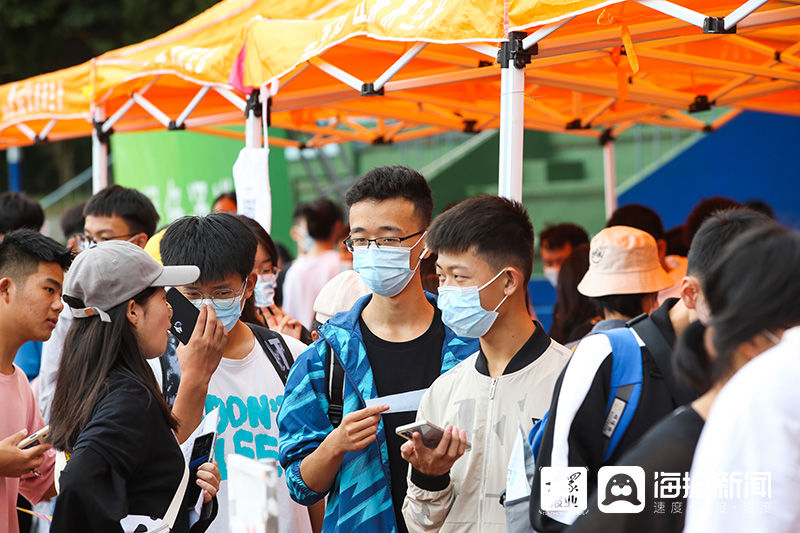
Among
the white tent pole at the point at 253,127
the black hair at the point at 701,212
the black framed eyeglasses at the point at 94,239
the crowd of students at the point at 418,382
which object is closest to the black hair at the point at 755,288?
the crowd of students at the point at 418,382

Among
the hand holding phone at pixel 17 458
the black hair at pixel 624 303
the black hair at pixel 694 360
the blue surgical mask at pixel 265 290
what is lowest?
the hand holding phone at pixel 17 458

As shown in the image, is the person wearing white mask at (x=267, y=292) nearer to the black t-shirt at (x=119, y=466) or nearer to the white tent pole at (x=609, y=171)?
the black t-shirt at (x=119, y=466)

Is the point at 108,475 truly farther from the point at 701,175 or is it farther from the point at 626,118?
the point at 701,175

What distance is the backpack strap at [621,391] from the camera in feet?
6.92

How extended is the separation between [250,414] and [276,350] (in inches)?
10.6

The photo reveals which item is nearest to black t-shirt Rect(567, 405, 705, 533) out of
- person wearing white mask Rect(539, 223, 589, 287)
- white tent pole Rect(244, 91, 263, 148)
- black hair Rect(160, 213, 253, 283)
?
black hair Rect(160, 213, 253, 283)

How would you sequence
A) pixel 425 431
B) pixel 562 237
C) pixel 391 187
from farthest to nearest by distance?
pixel 562 237
pixel 391 187
pixel 425 431

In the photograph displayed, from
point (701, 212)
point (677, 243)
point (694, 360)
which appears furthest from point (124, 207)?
point (694, 360)

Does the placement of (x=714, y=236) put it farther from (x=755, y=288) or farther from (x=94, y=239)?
(x=94, y=239)

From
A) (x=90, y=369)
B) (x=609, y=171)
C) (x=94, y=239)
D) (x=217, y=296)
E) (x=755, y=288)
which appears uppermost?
(x=609, y=171)

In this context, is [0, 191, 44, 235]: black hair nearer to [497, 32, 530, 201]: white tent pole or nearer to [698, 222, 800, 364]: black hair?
[497, 32, 530, 201]: white tent pole

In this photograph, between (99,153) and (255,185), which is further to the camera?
(99,153)

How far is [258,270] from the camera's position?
4535 mm

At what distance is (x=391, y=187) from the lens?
3.09 metres
